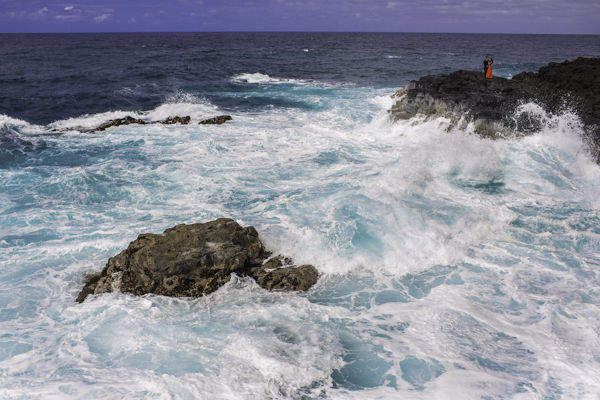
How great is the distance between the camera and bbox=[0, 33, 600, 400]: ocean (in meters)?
4.77

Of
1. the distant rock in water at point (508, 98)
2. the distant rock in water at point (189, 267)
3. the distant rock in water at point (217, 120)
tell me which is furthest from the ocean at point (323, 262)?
the distant rock in water at point (217, 120)

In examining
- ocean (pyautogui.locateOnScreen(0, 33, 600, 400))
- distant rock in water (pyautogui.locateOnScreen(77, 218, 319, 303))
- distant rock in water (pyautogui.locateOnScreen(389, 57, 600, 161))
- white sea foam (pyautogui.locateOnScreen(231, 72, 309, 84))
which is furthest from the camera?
white sea foam (pyautogui.locateOnScreen(231, 72, 309, 84))

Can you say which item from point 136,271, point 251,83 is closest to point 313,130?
point 136,271

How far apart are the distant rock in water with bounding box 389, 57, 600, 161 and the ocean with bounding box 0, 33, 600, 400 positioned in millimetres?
543

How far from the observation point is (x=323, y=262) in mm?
7141

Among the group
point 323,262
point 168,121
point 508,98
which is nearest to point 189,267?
point 323,262

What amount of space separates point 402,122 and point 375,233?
939 centimetres

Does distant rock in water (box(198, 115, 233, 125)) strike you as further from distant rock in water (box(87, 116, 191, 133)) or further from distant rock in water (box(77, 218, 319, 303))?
distant rock in water (box(77, 218, 319, 303))

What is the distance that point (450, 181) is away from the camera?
35.6ft

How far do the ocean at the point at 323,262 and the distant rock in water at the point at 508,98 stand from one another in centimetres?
54

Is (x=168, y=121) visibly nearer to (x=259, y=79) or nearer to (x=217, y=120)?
(x=217, y=120)

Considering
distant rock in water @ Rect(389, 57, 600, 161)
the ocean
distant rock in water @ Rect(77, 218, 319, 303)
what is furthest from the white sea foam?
distant rock in water @ Rect(77, 218, 319, 303)

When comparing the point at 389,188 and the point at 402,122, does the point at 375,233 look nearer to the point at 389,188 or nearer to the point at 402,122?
the point at 389,188

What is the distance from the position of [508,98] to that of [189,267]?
1369 centimetres
